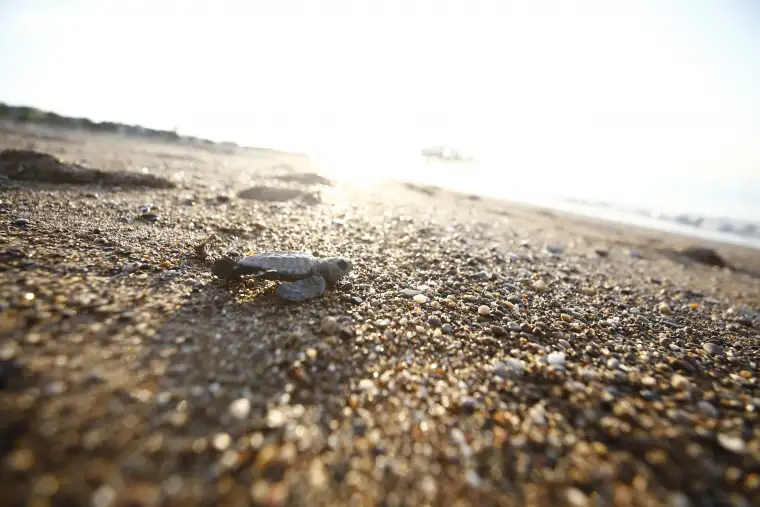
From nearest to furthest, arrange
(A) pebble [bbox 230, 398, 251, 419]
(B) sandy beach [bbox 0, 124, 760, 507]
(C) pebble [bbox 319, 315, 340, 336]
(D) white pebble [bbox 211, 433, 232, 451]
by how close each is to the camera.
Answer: (B) sandy beach [bbox 0, 124, 760, 507], (D) white pebble [bbox 211, 433, 232, 451], (A) pebble [bbox 230, 398, 251, 419], (C) pebble [bbox 319, 315, 340, 336]

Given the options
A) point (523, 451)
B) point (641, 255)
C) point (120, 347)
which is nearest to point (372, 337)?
point (523, 451)

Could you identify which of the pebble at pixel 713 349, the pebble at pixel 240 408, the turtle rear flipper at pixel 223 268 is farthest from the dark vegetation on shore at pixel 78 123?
the pebble at pixel 713 349

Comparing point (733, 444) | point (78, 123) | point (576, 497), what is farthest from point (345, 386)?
→ point (78, 123)

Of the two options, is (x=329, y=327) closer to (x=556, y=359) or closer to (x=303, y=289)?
(x=303, y=289)

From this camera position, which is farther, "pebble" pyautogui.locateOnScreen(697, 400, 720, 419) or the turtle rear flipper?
the turtle rear flipper

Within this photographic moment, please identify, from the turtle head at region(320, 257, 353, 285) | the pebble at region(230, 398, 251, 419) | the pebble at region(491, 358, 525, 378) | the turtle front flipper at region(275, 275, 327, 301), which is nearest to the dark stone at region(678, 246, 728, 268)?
the pebble at region(491, 358, 525, 378)

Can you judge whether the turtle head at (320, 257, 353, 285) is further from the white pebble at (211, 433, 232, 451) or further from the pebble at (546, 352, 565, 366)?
the pebble at (546, 352, 565, 366)

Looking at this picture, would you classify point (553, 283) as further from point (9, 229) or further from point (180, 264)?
point (9, 229)
